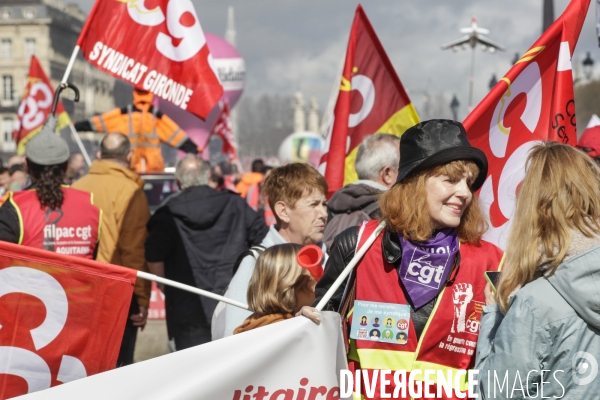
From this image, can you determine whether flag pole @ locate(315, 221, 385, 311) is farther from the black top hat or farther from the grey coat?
the grey coat

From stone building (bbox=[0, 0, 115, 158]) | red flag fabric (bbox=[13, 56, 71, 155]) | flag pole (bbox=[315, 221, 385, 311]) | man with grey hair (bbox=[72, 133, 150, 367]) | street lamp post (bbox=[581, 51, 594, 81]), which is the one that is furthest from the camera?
stone building (bbox=[0, 0, 115, 158])

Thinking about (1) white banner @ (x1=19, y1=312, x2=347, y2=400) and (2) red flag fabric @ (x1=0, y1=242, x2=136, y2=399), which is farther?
(2) red flag fabric @ (x1=0, y1=242, x2=136, y2=399)

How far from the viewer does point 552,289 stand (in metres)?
2.75

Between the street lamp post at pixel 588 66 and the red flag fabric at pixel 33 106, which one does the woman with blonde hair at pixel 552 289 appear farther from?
the street lamp post at pixel 588 66

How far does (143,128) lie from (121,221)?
409 cm

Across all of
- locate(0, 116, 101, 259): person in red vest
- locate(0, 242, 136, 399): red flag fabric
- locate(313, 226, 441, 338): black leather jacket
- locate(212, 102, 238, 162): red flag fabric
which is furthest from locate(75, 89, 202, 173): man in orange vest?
locate(313, 226, 441, 338): black leather jacket

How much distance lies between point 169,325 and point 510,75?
10.4 ft

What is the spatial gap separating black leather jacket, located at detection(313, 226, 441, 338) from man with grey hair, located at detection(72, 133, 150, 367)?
111 inches

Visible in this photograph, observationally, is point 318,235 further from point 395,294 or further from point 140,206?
point 140,206

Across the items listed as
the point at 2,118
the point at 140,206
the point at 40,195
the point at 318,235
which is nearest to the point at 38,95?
the point at 140,206

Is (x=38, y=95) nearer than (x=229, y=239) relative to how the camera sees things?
No

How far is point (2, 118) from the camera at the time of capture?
105 meters

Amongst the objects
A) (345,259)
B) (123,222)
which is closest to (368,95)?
(123,222)

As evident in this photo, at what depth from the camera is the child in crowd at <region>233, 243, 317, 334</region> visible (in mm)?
3887
